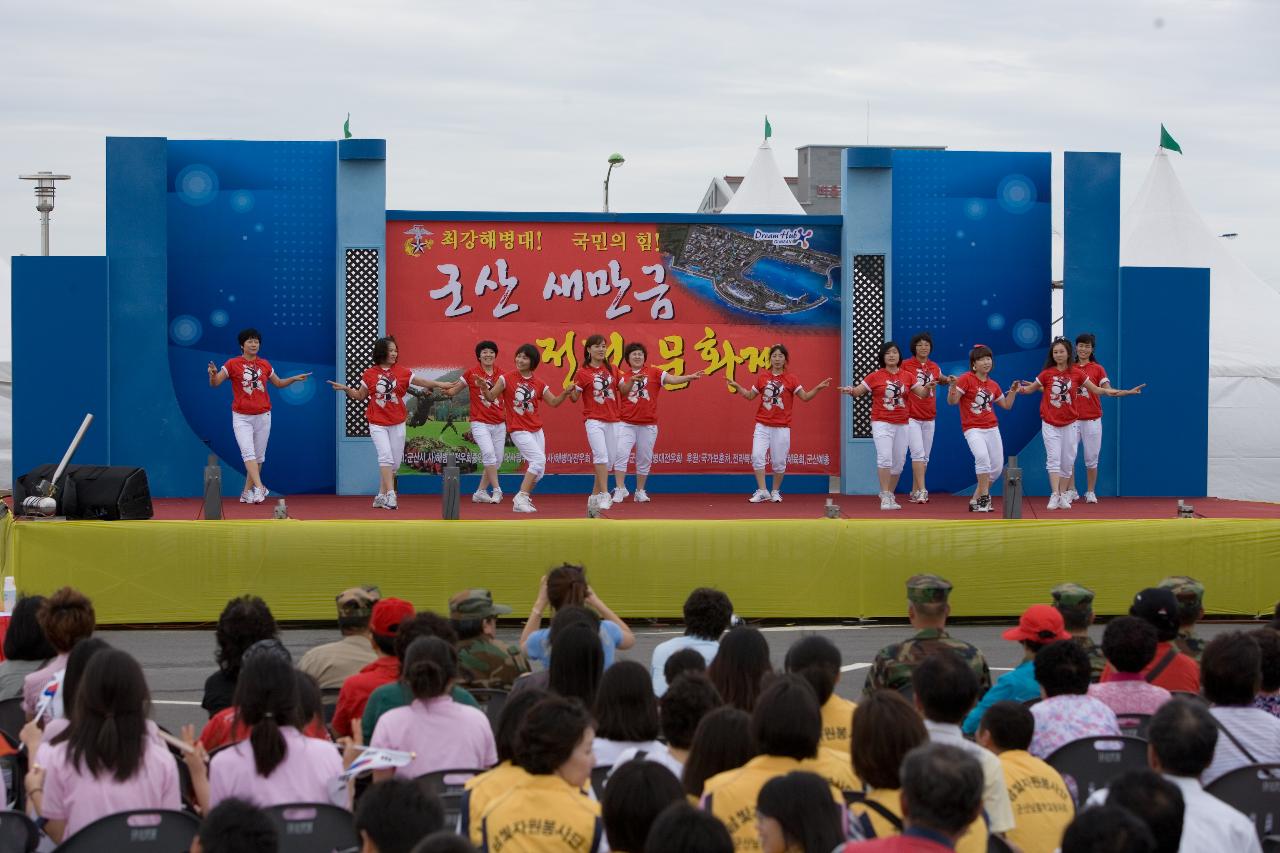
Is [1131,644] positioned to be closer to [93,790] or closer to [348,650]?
[348,650]

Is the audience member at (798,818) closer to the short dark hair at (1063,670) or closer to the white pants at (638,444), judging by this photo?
the short dark hair at (1063,670)

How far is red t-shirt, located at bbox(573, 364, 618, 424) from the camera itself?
53.8ft

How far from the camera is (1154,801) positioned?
13.4 ft

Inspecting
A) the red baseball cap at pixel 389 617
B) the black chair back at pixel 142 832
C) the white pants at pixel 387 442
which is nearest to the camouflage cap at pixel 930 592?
the red baseball cap at pixel 389 617

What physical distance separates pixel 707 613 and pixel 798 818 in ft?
9.65

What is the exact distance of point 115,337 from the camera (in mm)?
17297

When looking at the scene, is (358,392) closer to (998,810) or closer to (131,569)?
(131,569)

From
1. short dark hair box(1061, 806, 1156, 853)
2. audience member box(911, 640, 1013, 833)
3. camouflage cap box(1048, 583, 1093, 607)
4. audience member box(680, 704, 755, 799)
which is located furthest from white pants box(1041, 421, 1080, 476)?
short dark hair box(1061, 806, 1156, 853)

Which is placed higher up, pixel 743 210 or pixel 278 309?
pixel 743 210

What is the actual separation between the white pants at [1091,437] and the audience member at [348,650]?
11454 millimetres

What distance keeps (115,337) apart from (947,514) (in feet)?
30.0

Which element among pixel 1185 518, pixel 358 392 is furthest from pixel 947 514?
pixel 358 392

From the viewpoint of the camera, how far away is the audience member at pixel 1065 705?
5.85 meters

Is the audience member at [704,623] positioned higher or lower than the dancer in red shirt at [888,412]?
lower
